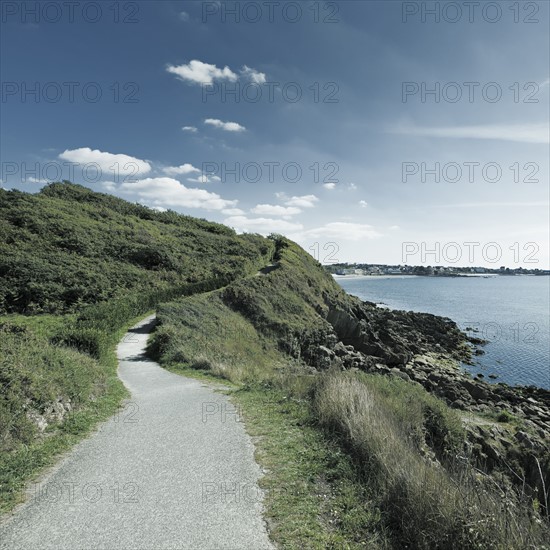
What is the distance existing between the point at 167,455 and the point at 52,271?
29022mm

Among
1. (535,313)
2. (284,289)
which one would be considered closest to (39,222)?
(284,289)

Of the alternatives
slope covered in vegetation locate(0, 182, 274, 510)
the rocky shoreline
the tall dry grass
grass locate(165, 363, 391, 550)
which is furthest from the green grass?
the rocky shoreline

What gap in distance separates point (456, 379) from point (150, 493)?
90.5ft

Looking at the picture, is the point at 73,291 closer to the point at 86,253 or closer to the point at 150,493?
the point at 86,253

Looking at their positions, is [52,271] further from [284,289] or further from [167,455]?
[167,455]

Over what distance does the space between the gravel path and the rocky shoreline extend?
3899 mm

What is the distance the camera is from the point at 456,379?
27.8m

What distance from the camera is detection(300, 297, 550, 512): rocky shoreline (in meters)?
12.6

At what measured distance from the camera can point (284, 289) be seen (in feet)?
136

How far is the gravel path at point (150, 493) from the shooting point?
4559 mm

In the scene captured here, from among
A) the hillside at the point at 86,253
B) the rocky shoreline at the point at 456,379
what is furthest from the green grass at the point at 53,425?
A: the hillside at the point at 86,253

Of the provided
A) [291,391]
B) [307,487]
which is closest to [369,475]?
[307,487]

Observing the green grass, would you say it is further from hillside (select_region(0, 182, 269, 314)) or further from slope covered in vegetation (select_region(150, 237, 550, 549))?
hillside (select_region(0, 182, 269, 314))

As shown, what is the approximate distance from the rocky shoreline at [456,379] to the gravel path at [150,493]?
390cm
